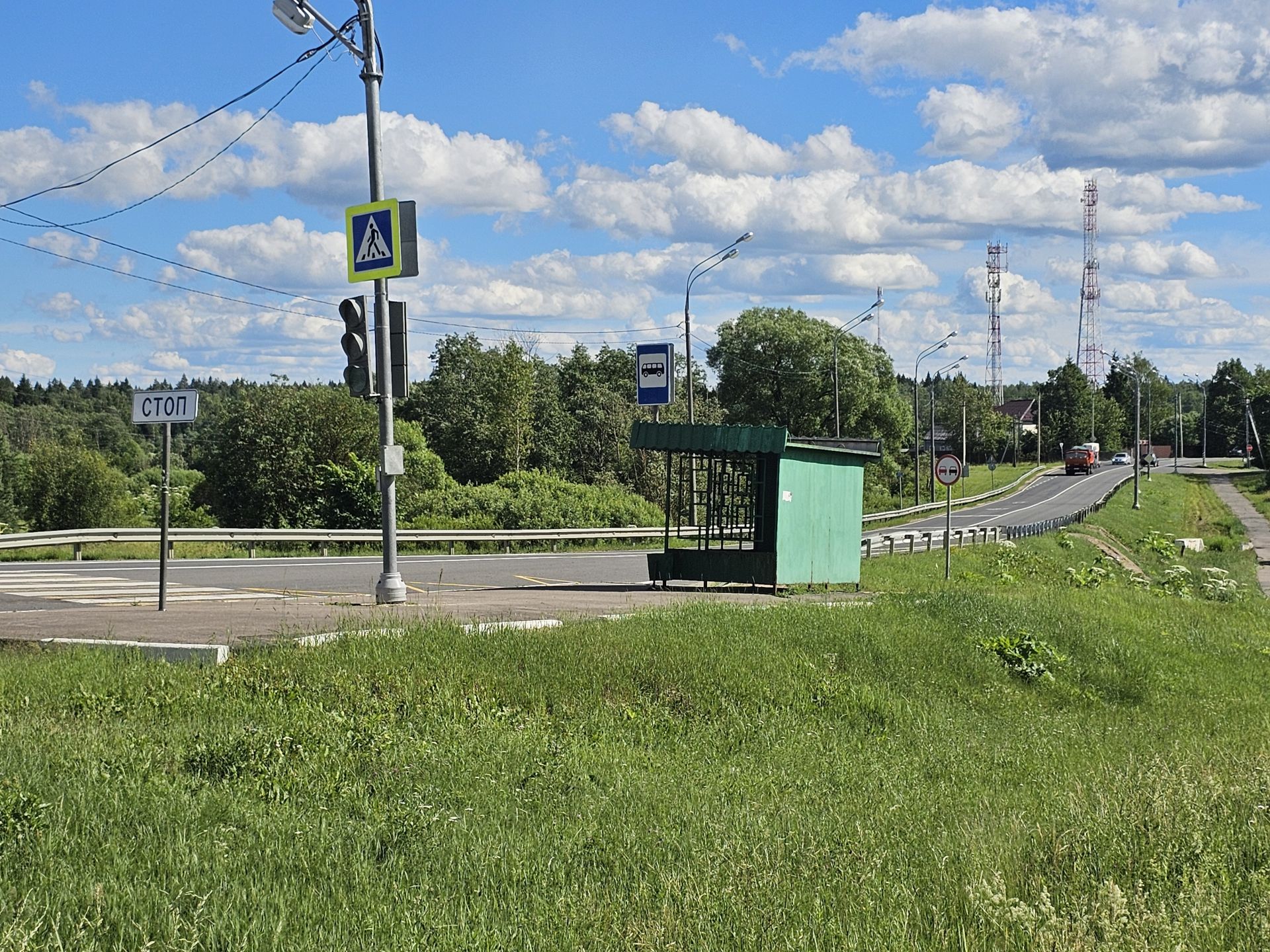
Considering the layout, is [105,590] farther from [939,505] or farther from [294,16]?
[939,505]

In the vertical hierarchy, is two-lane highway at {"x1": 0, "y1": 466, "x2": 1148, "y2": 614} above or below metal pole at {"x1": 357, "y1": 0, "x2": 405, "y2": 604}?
below

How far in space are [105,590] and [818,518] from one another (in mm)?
11053

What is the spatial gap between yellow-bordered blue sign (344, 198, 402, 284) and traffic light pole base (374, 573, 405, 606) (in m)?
3.62

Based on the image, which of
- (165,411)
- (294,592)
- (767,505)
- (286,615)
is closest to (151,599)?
(294,592)

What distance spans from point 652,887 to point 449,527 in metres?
32.1

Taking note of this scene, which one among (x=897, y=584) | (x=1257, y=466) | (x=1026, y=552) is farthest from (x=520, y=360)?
(x=1257, y=466)

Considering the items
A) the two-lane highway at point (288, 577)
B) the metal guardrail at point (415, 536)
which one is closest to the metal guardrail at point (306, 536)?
the metal guardrail at point (415, 536)

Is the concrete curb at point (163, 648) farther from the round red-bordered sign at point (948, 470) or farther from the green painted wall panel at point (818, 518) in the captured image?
the round red-bordered sign at point (948, 470)

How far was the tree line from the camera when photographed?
137ft

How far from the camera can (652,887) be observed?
5777 millimetres

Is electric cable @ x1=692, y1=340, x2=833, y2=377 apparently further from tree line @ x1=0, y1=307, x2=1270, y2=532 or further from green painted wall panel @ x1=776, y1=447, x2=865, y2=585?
green painted wall panel @ x1=776, y1=447, x2=865, y2=585

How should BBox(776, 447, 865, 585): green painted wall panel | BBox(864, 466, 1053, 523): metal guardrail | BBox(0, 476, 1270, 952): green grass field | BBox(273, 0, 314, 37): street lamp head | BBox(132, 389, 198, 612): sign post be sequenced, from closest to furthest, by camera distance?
BBox(0, 476, 1270, 952): green grass field
BBox(132, 389, 198, 612): sign post
BBox(273, 0, 314, 37): street lamp head
BBox(776, 447, 865, 585): green painted wall panel
BBox(864, 466, 1053, 523): metal guardrail

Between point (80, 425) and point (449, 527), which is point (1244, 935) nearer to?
point (449, 527)

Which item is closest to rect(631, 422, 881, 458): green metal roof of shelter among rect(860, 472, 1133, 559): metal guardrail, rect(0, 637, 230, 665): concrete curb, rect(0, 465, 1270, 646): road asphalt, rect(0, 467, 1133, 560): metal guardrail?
rect(0, 465, 1270, 646): road asphalt
